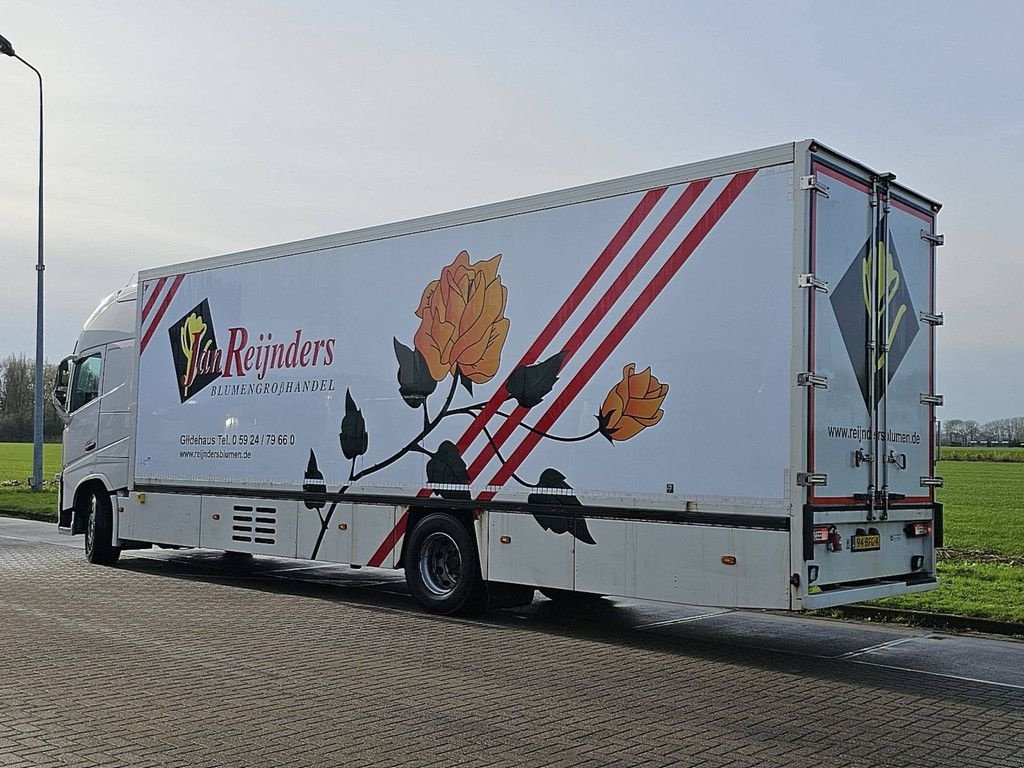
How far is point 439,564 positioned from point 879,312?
194 inches

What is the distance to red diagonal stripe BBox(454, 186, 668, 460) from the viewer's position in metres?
10.2

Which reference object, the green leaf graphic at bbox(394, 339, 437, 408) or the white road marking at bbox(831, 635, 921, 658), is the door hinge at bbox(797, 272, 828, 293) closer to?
the white road marking at bbox(831, 635, 921, 658)

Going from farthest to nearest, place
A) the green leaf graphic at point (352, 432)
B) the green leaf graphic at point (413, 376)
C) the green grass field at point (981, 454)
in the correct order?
the green grass field at point (981, 454) → the green leaf graphic at point (352, 432) → the green leaf graphic at point (413, 376)

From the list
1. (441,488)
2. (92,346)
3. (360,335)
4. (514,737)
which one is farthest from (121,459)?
(514,737)

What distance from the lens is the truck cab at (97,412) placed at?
1584cm

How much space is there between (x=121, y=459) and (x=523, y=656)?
8.57m

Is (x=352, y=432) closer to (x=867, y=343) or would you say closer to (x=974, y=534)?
(x=867, y=343)

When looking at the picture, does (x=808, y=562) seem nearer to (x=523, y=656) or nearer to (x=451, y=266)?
(x=523, y=656)

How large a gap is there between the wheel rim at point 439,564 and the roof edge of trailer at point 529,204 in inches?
126

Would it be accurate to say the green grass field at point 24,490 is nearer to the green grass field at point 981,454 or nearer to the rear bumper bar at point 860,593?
the rear bumper bar at point 860,593

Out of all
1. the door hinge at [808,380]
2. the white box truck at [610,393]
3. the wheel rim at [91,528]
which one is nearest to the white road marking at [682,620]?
the white box truck at [610,393]

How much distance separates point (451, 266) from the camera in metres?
11.7

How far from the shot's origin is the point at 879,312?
991cm

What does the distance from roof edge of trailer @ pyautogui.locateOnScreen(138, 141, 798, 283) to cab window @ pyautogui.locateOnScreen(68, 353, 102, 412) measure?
7.96 feet
